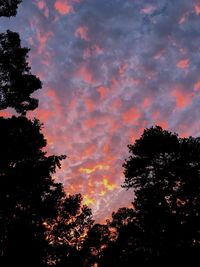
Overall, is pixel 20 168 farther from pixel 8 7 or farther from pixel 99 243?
pixel 99 243

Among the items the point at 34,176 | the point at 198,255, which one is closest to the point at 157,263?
the point at 198,255

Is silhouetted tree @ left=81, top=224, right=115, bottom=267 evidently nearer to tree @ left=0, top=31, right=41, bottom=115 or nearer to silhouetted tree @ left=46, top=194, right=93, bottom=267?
silhouetted tree @ left=46, top=194, right=93, bottom=267

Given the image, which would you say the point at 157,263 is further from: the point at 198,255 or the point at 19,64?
the point at 19,64

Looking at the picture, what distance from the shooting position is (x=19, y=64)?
53.2ft

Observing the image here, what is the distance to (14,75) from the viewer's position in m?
15.9

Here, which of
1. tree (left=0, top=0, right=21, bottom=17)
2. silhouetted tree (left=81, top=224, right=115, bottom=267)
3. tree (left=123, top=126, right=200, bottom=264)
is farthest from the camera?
silhouetted tree (left=81, top=224, right=115, bottom=267)

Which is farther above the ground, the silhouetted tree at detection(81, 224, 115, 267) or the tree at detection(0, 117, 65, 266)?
the silhouetted tree at detection(81, 224, 115, 267)

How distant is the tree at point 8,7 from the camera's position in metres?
15.4

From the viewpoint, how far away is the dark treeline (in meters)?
16.5

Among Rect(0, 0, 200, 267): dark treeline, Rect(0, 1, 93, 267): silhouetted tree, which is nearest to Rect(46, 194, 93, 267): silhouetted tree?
Rect(0, 0, 200, 267): dark treeline

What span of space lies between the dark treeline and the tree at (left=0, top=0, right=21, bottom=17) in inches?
1.7

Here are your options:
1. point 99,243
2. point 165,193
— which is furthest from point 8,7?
point 99,243

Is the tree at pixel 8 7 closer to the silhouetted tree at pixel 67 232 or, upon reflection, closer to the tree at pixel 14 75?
the tree at pixel 14 75

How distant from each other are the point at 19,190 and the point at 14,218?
6.39 feet
